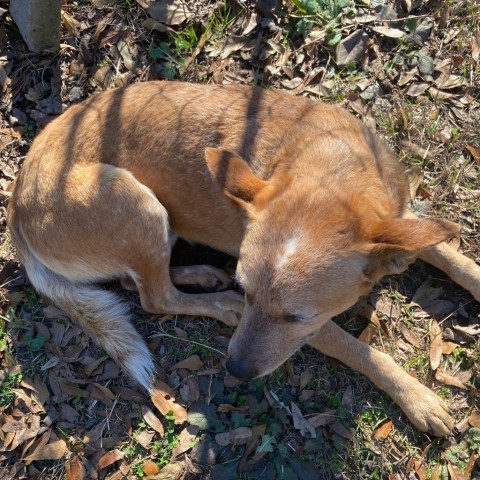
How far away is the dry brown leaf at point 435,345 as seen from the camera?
12.1ft

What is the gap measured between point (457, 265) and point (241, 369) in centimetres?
170

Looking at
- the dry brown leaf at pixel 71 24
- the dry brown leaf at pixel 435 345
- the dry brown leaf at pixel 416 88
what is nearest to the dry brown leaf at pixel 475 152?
the dry brown leaf at pixel 416 88

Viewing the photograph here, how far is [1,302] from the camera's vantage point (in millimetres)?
4094

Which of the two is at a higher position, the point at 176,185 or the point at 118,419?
the point at 176,185

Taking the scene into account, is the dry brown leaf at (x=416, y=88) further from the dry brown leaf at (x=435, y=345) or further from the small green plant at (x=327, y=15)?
the dry brown leaf at (x=435, y=345)

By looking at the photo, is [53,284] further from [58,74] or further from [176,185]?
[58,74]

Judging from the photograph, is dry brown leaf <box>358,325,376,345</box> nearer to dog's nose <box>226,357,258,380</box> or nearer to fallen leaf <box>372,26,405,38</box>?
dog's nose <box>226,357,258,380</box>

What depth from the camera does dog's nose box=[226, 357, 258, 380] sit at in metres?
3.12

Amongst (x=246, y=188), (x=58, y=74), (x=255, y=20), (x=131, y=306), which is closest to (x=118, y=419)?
(x=131, y=306)

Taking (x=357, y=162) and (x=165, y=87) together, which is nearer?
(x=357, y=162)

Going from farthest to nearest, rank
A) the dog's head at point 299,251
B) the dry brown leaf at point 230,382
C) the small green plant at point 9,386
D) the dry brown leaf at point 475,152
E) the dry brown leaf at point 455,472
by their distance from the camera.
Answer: the dry brown leaf at point 475,152 → the small green plant at point 9,386 → the dry brown leaf at point 230,382 → the dry brown leaf at point 455,472 → the dog's head at point 299,251

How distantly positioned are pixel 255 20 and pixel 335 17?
0.65 m

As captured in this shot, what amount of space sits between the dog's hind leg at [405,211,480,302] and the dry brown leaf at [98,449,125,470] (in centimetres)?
245

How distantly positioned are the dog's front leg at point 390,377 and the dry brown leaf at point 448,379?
16cm
